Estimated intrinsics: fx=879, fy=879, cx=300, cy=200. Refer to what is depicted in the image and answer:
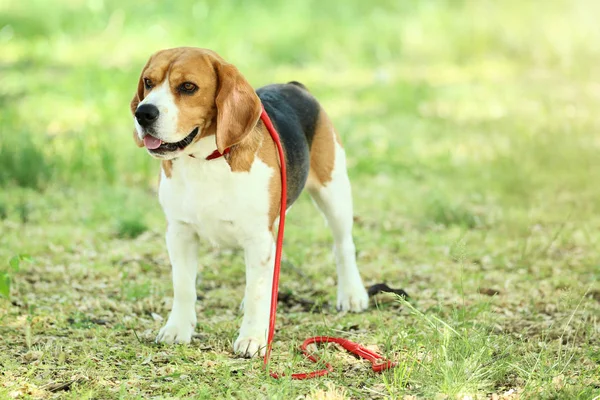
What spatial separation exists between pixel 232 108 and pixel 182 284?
1008mm

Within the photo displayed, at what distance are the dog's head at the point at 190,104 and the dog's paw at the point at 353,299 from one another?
5.17ft

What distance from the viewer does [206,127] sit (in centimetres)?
407

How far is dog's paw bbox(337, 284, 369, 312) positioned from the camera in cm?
520

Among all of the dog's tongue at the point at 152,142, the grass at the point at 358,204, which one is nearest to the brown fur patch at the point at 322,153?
the grass at the point at 358,204

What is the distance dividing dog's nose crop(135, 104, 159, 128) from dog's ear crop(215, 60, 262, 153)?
292 millimetres

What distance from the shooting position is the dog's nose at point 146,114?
151 inches

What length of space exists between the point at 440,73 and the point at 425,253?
20.1 feet

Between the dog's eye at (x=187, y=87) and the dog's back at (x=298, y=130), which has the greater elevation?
the dog's eye at (x=187, y=87)

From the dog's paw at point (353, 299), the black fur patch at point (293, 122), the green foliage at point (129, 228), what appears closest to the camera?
the black fur patch at point (293, 122)

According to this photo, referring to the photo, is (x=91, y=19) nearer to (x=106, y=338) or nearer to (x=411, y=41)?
(x=411, y=41)

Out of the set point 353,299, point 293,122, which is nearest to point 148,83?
point 293,122

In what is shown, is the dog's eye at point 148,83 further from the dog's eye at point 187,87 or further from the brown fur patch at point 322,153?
the brown fur patch at point 322,153

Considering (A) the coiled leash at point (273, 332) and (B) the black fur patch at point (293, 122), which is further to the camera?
(B) the black fur patch at point (293, 122)

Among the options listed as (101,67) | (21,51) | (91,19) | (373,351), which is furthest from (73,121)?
(373,351)
